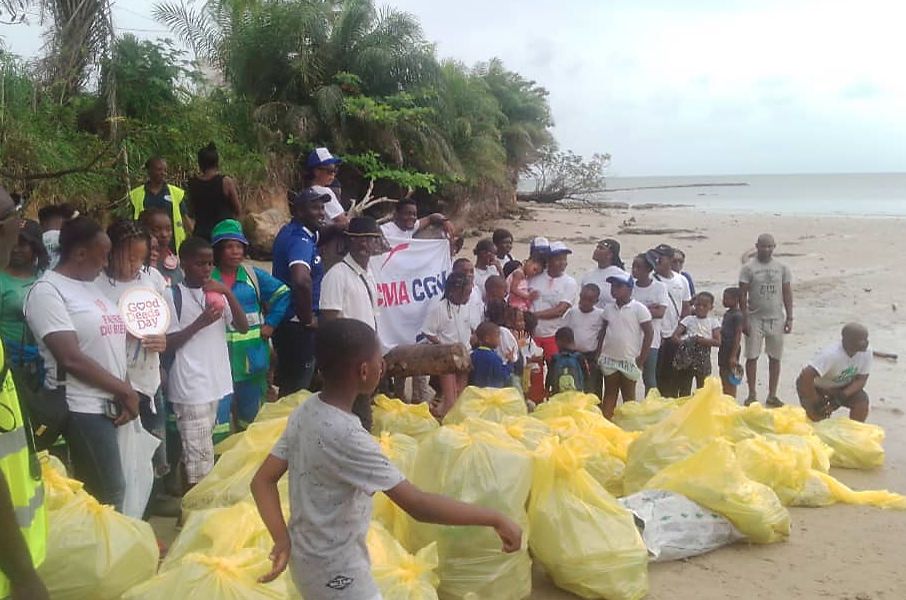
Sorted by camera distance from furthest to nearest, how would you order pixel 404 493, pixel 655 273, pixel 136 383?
pixel 655 273
pixel 136 383
pixel 404 493

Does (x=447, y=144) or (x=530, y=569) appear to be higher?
(x=447, y=144)

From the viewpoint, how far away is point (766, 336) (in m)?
7.41

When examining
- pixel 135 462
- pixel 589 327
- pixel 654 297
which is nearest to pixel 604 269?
pixel 654 297

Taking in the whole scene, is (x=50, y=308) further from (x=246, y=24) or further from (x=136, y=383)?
(x=246, y=24)

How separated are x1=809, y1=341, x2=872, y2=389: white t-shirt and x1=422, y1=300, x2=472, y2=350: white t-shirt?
9.14 feet

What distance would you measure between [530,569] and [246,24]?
40.8 ft

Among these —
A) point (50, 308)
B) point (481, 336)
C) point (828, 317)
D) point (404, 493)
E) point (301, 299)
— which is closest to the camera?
point (404, 493)

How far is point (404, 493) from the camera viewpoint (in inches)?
80.3

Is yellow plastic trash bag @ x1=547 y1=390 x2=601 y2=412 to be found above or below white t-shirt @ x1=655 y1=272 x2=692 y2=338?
below

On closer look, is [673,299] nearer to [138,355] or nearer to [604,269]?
[604,269]

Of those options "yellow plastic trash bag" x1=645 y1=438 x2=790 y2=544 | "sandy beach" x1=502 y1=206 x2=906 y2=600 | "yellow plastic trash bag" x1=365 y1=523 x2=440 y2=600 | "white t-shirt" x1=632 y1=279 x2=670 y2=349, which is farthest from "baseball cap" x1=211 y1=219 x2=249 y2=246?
"white t-shirt" x1=632 y1=279 x2=670 y2=349

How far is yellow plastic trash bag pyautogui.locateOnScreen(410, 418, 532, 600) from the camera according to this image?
3.09 meters

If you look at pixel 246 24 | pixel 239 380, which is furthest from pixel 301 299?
pixel 246 24

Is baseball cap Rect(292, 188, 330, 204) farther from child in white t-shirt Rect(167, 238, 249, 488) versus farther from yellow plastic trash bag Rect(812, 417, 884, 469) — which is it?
yellow plastic trash bag Rect(812, 417, 884, 469)
